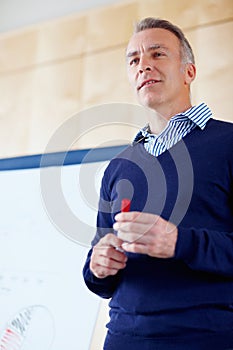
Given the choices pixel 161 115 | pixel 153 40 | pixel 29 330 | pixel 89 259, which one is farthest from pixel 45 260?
pixel 153 40

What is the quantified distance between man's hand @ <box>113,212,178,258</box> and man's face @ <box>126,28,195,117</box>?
15.7 inches

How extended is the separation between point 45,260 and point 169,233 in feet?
2.76

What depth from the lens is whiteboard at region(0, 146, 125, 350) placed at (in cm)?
137

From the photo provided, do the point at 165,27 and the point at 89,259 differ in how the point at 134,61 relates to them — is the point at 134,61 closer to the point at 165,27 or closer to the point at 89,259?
the point at 165,27

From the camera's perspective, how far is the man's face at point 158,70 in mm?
1067

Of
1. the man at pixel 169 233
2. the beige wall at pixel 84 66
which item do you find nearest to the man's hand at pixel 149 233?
the man at pixel 169 233

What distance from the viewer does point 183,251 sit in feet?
2.48

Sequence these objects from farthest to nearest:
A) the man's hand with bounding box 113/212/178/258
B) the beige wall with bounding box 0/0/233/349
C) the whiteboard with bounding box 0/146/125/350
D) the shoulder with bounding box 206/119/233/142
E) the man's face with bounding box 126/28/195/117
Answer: the beige wall with bounding box 0/0/233/349 → the whiteboard with bounding box 0/146/125/350 → the man's face with bounding box 126/28/195/117 → the shoulder with bounding box 206/119/233/142 → the man's hand with bounding box 113/212/178/258

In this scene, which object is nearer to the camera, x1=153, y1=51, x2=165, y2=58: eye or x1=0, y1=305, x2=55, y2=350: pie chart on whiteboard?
x1=153, y1=51, x2=165, y2=58: eye

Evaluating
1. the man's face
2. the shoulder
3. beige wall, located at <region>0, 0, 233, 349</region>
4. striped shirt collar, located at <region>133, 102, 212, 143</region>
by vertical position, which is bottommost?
the shoulder

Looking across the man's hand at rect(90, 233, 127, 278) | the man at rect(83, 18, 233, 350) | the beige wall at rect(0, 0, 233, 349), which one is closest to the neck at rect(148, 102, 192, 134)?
the man at rect(83, 18, 233, 350)

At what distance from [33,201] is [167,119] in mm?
736

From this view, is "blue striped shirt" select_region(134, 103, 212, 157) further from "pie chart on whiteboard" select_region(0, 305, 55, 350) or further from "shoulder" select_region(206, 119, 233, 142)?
"pie chart on whiteboard" select_region(0, 305, 55, 350)

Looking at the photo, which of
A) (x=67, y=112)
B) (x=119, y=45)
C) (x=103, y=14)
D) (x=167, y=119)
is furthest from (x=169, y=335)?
(x=103, y=14)
